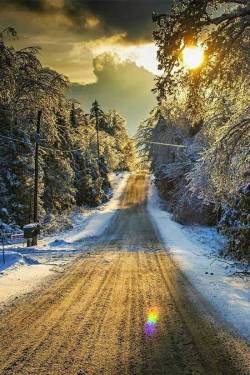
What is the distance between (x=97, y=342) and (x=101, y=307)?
2.13m

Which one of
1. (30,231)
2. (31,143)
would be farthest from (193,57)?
(31,143)

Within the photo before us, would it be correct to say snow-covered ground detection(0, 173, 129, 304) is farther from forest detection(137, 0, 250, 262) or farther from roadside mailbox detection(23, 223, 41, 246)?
forest detection(137, 0, 250, 262)

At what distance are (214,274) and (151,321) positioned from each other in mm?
5699

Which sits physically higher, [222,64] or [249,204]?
[222,64]

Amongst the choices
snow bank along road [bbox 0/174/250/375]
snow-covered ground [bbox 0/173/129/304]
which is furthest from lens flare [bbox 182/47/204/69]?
snow-covered ground [bbox 0/173/129/304]

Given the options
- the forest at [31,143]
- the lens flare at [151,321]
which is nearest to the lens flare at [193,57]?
the lens flare at [151,321]

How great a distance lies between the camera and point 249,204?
13898mm

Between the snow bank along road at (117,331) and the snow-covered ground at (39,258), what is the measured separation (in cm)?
73

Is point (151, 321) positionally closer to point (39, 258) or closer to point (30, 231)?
point (39, 258)

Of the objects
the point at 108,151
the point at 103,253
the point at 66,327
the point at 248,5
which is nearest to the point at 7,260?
the point at 103,253

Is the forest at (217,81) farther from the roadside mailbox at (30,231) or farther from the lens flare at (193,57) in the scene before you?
the roadside mailbox at (30,231)

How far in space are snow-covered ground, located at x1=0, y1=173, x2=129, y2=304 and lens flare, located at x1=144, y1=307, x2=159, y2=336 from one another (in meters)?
3.16

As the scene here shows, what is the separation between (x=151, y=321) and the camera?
766 cm

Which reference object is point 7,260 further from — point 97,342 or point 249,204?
point 97,342
